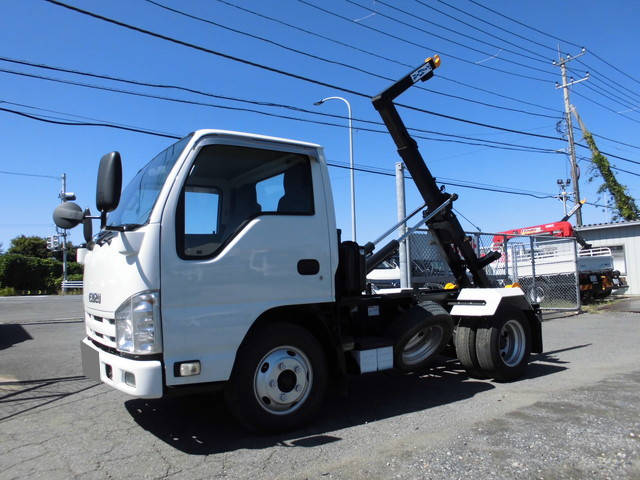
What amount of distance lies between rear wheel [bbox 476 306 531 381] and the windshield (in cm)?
411

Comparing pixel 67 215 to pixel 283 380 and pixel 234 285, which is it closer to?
pixel 234 285

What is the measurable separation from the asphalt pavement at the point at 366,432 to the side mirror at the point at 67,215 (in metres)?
1.85

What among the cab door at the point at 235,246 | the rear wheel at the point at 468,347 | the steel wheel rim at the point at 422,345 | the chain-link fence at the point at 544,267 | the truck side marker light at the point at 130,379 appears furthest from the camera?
the chain-link fence at the point at 544,267

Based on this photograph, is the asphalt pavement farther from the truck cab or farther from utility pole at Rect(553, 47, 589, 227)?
utility pole at Rect(553, 47, 589, 227)

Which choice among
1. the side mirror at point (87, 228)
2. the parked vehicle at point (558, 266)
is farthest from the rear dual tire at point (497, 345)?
the parked vehicle at point (558, 266)

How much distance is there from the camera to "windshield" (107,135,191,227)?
4059 millimetres

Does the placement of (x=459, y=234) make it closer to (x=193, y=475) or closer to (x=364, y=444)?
(x=364, y=444)

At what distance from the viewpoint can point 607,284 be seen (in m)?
17.9

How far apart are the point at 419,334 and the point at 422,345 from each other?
0.64ft

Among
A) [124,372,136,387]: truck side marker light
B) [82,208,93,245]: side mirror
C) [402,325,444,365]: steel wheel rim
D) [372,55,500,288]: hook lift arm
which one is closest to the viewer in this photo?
[124,372,136,387]: truck side marker light

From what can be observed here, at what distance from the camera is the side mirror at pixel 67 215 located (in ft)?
13.2

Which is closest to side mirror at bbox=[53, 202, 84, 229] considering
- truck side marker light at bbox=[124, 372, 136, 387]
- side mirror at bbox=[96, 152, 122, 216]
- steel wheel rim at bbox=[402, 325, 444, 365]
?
side mirror at bbox=[96, 152, 122, 216]

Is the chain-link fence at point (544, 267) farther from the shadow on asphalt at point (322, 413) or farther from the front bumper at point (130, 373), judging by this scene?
the front bumper at point (130, 373)

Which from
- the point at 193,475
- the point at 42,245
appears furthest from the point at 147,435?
the point at 42,245
